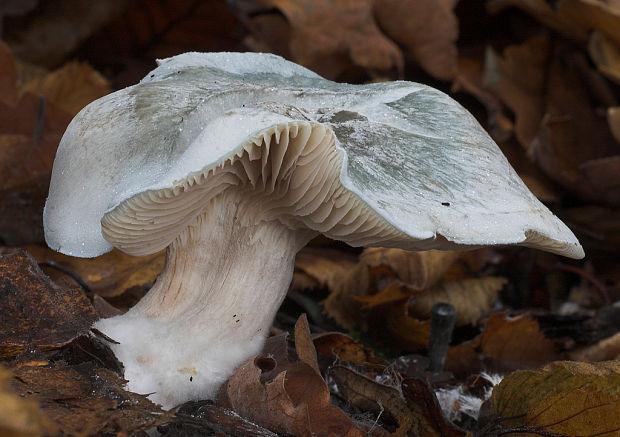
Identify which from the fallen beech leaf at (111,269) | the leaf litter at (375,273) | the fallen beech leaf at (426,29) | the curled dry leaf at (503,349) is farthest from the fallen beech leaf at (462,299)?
the fallen beech leaf at (426,29)

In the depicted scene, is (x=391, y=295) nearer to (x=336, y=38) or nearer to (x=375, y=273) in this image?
(x=375, y=273)

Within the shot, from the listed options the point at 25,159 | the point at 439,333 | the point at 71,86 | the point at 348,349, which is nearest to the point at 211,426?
the point at 348,349

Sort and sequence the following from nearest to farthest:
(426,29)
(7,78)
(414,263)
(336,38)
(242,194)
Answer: (242,194), (414,263), (7,78), (336,38), (426,29)

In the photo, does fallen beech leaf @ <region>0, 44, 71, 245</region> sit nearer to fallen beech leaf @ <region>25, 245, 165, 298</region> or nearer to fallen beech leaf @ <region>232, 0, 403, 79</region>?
fallen beech leaf @ <region>25, 245, 165, 298</region>

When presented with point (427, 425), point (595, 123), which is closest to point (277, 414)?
point (427, 425)

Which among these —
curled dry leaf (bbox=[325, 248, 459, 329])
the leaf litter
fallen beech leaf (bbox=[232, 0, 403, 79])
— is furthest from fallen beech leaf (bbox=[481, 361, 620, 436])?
fallen beech leaf (bbox=[232, 0, 403, 79])

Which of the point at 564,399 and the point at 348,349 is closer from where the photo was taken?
the point at 564,399
